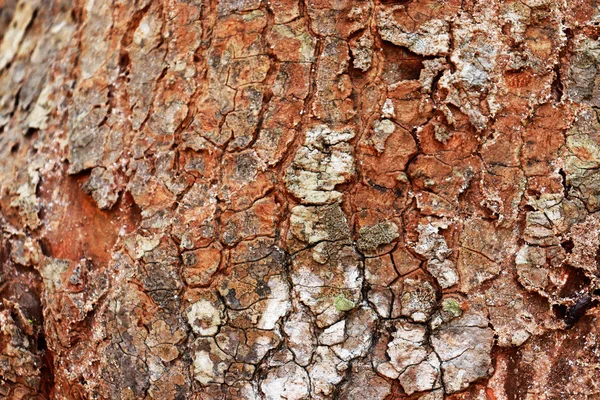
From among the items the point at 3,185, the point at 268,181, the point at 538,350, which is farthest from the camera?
the point at 3,185

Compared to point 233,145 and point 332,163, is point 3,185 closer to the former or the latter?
point 233,145

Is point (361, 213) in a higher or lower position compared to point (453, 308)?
higher

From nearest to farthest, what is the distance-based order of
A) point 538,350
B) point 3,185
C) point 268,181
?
point 538,350 → point 268,181 → point 3,185

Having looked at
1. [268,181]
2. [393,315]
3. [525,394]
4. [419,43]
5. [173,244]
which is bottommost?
[525,394]

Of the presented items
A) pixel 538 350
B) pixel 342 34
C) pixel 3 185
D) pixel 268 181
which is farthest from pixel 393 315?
pixel 3 185

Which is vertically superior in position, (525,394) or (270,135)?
(270,135)

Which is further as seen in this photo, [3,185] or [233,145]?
[3,185]

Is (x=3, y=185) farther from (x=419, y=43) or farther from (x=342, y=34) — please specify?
(x=419, y=43)

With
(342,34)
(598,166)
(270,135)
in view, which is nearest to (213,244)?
(270,135)
